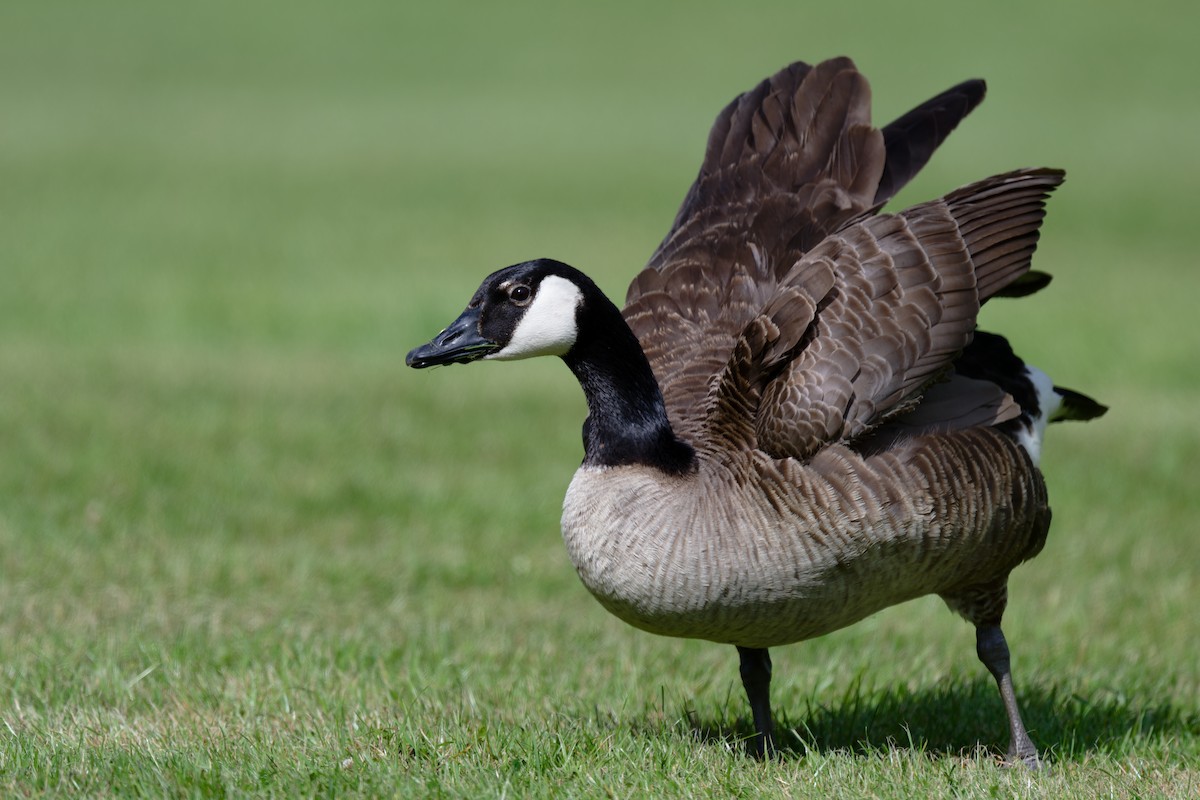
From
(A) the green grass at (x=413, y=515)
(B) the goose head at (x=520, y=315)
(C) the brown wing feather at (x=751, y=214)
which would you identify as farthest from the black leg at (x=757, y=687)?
(B) the goose head at (x=520, y=315)

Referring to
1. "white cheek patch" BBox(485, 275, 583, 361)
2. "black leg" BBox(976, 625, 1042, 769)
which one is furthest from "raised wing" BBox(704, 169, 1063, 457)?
"black leg" BBox(976, 625, 1042, 769)

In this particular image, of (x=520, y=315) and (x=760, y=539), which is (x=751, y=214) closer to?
(x=520, y=315)

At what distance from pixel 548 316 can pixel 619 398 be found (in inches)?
14.4

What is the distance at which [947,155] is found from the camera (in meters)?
26.5

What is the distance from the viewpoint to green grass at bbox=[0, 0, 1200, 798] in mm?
4707

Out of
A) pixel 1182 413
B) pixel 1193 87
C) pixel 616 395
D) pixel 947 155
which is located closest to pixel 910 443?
pixel 616 395

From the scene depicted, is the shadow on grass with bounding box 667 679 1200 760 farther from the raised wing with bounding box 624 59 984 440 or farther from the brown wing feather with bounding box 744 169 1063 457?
the raised wing with bounding box 624 59 984 440

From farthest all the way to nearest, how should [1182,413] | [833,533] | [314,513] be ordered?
[1182,413] < [314,513] < [833,533]

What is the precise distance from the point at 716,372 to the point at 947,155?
2222cm

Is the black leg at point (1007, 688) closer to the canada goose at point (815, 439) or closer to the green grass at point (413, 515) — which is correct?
the canada goose at point (815, 439)

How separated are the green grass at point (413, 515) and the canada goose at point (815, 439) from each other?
550 mm

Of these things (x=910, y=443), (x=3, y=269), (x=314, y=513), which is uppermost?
(x=3, y=269)

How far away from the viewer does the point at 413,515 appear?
8453 mm

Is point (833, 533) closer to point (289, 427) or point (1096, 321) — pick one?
point (289, 427)
